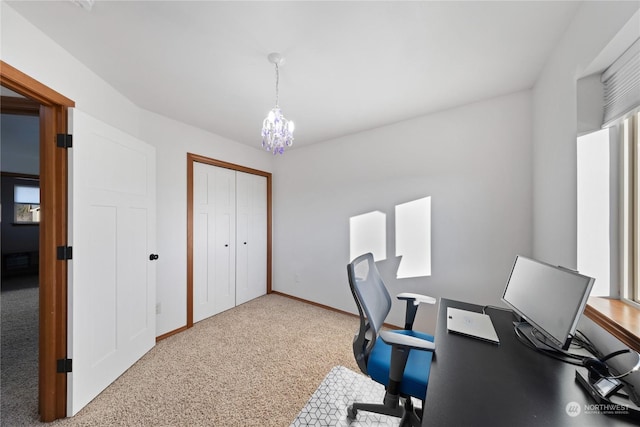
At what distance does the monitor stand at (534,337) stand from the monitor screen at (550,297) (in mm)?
16

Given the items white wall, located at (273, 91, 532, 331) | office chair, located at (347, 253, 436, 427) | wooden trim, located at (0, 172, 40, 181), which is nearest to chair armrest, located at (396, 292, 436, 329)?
office chair, located at (347, 253, 436, 427)

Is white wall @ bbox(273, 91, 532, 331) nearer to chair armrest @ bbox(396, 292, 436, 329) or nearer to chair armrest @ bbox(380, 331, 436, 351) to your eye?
chair armrest @ bbox(396, 292, 436, 329)

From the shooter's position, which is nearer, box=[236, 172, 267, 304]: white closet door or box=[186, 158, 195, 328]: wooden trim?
box=[186, 158, 195, 328]: wooden trim

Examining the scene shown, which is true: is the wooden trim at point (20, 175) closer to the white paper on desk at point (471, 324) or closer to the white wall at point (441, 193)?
the white wall at point (441, 193)

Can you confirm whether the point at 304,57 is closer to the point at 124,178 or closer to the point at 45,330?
the point at 124,178

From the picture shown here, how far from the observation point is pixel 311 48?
146 cm

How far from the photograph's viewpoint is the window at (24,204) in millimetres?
4391

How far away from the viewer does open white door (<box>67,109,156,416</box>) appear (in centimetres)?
154

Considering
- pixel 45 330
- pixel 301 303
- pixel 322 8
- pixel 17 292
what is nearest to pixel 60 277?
pixel 45 330

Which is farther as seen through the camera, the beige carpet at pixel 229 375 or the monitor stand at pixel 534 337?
the beige carpet at pixel 229 375

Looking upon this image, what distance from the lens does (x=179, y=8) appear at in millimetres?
1180

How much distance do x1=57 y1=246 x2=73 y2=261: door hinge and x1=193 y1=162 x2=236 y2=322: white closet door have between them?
50.7 inches

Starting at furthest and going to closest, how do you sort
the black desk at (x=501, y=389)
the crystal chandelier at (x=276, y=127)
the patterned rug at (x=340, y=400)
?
the crystal chandelier at (x=276, y=127) < the patterned rug at (x=340, y=400) < the black desk at (x=501, y=389)

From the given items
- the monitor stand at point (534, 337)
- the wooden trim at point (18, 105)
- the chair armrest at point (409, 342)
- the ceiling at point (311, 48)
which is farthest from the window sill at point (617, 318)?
the wooden trim at point (18, 105)
